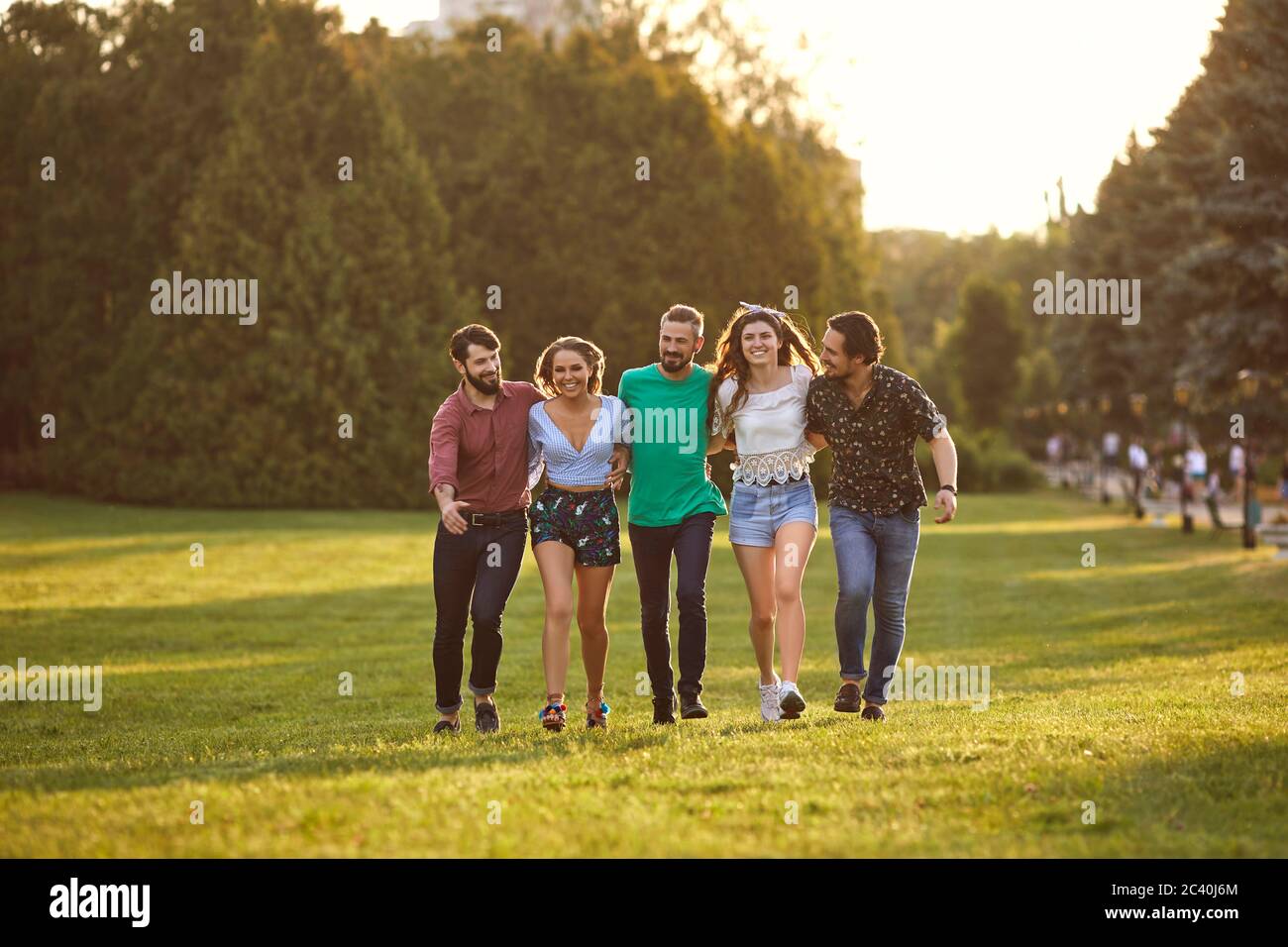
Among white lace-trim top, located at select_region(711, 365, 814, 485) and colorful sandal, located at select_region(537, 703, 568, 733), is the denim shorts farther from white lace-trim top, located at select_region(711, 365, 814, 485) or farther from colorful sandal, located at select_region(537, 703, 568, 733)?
colorful sandal, located at select_region(537, 703, 568, 733)

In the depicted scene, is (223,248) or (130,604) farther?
(223,248)

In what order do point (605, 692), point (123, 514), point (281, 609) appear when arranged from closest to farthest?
point (605, 692) → point (281, 609) → point (123, 514)

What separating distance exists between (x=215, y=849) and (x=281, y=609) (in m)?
14.2

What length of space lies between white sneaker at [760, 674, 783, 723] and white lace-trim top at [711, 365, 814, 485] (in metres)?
1.22

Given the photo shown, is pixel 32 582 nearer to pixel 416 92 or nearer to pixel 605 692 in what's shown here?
pixel 605 692

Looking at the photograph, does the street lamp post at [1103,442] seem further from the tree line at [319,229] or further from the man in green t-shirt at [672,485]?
the man in green t-shirt at [672,485]

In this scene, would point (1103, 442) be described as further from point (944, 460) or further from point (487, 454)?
point (487, 454)

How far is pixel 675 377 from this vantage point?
330 inches

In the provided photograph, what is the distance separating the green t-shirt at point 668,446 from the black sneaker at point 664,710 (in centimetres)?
103

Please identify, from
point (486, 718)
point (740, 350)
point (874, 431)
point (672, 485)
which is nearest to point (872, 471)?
point (874, 431)

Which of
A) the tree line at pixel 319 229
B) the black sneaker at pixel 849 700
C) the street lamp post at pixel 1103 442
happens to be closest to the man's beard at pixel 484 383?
the black sneaker at pixel 849 700

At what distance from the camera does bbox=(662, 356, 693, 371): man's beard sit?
8.28m

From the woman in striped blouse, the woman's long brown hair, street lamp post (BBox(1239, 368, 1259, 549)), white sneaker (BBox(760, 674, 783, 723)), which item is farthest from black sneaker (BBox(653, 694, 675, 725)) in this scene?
street lamp post (BBox(1239, 368, 1259, 549))
